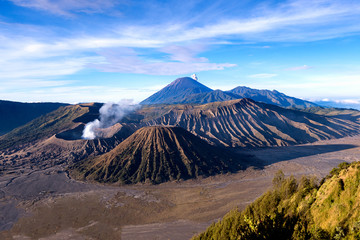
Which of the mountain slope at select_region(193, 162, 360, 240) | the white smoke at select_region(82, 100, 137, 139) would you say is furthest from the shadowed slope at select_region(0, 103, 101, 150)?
the mountain slope at select_region(193, 162, 360, 240)

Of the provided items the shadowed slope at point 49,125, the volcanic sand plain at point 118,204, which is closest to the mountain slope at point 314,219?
the volcanic sand plain at point 118,204

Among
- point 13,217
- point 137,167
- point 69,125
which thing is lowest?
point 13,217

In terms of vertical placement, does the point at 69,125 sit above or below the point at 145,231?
above

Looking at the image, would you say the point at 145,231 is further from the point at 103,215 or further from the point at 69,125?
the point at 69,125

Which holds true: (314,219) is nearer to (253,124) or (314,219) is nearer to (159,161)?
(159,161)

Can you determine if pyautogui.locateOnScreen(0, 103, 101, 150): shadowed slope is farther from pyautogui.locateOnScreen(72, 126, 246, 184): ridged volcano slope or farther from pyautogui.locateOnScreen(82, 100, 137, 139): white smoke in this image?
pyautogui.locateOnScreen(72, 126, 246, 184): ridged volcano slope

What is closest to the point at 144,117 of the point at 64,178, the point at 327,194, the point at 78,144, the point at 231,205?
the point at 78,144

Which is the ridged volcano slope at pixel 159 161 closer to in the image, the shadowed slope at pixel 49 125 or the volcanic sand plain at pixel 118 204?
the volcanic sand plain at pixel 118 204
